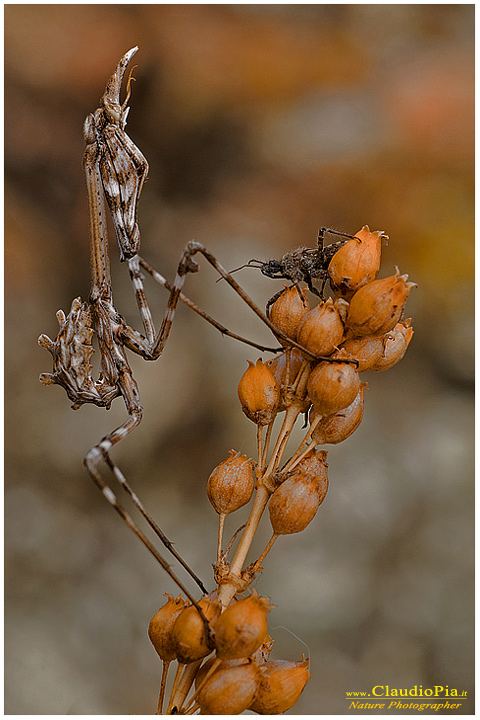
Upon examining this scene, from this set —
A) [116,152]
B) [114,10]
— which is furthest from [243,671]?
[114,10]

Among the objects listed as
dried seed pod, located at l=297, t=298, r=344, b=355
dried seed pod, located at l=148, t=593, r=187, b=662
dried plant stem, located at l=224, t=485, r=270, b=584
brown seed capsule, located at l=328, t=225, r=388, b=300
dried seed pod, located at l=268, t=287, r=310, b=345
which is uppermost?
brown seed capsule, located at l=328, t=225, r=388, b=300

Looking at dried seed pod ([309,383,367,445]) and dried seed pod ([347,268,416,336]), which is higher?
dried seed pod ([347,268,416,336])

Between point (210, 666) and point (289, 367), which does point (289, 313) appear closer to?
point (289, 367)

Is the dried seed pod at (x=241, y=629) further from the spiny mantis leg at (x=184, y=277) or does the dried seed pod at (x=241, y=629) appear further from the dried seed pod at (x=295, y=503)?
the spiny mantis leg at (x=184, y=277)

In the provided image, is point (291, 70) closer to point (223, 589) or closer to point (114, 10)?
point (114, 10)

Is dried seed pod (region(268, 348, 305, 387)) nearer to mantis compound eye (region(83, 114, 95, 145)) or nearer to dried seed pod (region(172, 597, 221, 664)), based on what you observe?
dried seed pod (region(172, 597, 221, 664))

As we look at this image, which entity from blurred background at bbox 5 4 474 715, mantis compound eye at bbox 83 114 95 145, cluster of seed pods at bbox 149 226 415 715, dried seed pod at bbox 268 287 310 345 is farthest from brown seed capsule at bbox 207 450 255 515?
blurred background at bbox 5 4 474 715
